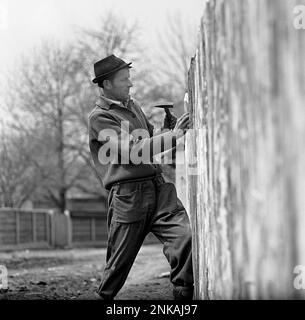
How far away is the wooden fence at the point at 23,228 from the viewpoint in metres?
27.1

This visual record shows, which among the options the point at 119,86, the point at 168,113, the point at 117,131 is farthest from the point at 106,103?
the point at 168,113

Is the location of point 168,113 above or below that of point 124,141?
above

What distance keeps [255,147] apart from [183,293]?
2628mm

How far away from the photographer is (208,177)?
4.45 m

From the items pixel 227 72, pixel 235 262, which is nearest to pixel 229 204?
pixel 235 262

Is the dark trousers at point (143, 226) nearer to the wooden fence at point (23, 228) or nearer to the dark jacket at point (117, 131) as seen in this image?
the dark jacket at point (117, 131)

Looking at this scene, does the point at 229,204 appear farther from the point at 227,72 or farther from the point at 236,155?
the point at 227,72

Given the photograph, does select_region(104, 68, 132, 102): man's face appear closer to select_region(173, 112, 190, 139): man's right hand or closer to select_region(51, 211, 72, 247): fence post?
select_region(173, 112, 190, 139): man's right hand

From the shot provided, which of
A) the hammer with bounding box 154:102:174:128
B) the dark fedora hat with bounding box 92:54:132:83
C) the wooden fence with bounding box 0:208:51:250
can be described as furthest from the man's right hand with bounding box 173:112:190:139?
the wooden fence with bounding box 0:208:51:250

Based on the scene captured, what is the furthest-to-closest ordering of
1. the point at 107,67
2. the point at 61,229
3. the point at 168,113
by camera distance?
the point at 61,229 < the point at 168,113 < the point at 107,67

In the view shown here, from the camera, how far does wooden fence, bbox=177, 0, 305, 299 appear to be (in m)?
2.79

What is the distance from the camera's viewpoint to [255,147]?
3.10 m

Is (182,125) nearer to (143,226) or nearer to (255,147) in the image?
(143,226)

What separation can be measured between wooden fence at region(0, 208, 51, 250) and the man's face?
68.4 ft
